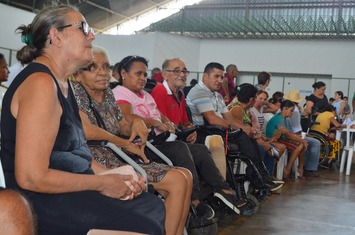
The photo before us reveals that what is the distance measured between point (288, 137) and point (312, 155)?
76cm

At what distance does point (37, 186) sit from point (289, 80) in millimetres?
14001

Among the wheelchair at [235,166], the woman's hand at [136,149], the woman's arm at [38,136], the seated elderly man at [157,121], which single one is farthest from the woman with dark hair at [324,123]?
the woman's arm at [38,136]

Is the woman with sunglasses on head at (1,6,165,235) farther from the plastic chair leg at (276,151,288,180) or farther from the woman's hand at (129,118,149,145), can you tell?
the plastic chair leg at (276,151,288,180)

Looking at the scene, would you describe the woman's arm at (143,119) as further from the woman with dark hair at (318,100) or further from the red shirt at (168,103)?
the woman with dark hair at (318,100)

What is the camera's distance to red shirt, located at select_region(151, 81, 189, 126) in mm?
3742

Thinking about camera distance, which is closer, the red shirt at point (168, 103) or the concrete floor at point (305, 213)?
the concrete floor at point (305, 213)

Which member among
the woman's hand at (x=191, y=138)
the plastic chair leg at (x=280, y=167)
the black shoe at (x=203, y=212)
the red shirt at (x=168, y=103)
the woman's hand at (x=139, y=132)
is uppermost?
the red shirt at (x=168, y=103)

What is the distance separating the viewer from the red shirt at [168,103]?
3.74 meters

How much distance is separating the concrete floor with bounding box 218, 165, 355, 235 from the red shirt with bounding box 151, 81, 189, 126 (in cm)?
Result: 93

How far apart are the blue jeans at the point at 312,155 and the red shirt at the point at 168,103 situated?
11.2 feet

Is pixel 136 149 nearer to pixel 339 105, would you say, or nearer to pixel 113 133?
pixel 113 133

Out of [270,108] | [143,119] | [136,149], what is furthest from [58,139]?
[270,108]

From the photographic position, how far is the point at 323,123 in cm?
738

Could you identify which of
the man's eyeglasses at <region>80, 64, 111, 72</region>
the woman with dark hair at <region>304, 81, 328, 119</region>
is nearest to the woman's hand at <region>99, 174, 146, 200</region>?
the man's eyeglasses at <region>80, 64, 111, 72</region>
